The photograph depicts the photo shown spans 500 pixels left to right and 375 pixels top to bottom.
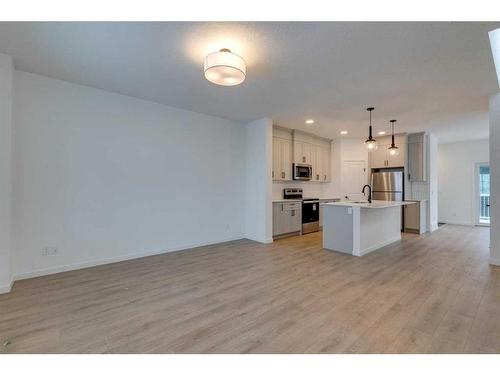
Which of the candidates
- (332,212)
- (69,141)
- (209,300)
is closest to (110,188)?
(69,141)

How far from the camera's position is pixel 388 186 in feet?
22.3

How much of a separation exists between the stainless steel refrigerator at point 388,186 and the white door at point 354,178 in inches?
11.6

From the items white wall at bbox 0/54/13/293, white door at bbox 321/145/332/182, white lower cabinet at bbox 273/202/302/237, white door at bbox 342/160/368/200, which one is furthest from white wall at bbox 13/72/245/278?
white door at bbox 342/160/368/200

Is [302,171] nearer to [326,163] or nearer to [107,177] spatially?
[326,163]

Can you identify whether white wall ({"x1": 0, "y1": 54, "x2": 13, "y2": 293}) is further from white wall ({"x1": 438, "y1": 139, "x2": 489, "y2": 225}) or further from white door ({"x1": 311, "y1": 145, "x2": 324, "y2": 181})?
white wall ({"x1": 438, "y1": 139, "x2": 489, "y2": 225})

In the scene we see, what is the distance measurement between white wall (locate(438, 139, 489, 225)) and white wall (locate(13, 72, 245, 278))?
24.4ft

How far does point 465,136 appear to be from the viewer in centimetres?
707

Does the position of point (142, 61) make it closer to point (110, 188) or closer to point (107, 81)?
point (107, 81)

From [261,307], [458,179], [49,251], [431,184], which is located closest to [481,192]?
[458,179]

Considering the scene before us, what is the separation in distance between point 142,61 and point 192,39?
833 millimetres

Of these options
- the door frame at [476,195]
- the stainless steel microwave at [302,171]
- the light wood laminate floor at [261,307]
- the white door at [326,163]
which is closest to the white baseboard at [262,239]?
the light wood laminate floor at [261,307]

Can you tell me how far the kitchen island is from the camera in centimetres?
429

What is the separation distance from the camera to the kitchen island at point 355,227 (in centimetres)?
429

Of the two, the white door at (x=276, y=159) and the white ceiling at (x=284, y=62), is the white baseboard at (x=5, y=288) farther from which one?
the white door at (x=276, y=159)
